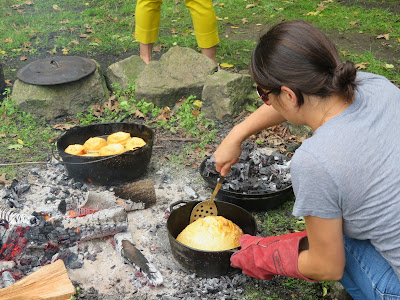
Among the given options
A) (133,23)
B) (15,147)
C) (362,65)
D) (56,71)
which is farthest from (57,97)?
(362,65)

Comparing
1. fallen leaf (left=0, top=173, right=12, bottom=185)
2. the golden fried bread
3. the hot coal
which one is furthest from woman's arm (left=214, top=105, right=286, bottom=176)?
fallen leaf (left=0, top=173, right=12, bottom=185)

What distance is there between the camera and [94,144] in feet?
13.3

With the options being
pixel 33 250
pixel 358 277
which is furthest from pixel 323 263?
pixel 33 250

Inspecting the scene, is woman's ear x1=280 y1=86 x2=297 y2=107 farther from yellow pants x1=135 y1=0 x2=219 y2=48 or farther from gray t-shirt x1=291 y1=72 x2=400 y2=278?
yellow pants x1=135 y1=0 x2=219 y2=48

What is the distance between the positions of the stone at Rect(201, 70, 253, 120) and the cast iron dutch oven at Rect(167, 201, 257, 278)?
1.93 m

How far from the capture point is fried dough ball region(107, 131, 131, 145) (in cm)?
411

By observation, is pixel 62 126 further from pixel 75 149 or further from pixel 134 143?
pixel 134 143

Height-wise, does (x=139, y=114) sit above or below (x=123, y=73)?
below

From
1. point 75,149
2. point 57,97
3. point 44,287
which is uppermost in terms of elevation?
point 44,287

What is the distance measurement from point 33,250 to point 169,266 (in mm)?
987

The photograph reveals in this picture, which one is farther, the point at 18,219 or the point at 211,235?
the point at 18,219

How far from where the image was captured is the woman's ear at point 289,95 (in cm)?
200

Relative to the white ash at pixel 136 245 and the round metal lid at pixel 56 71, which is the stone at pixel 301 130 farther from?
the round metal lid at pixel 56 71

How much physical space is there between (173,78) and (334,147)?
12.3 ft
